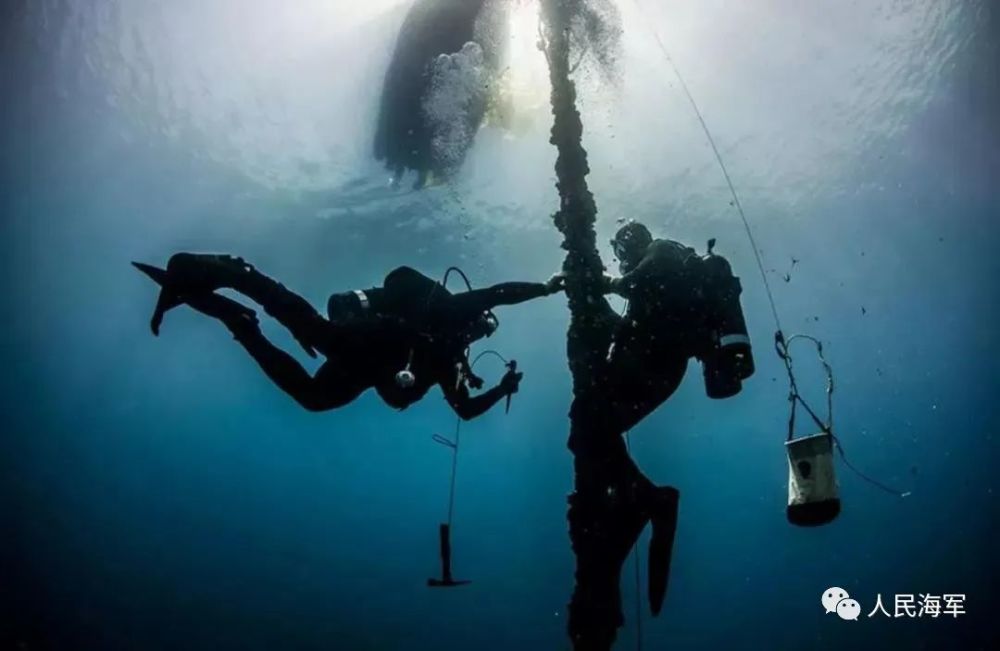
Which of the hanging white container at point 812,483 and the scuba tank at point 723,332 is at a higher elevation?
the scuba tank at point 723,332

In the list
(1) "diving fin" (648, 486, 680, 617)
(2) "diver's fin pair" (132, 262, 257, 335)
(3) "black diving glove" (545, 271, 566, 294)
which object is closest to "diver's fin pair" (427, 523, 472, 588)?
(1) "diving fin" (648, 486, 680, 617)

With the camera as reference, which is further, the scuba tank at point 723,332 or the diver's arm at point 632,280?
the diver's arm at point 632,280

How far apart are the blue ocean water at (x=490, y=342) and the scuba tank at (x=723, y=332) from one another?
7.18 metres

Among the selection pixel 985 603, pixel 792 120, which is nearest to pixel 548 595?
pixel 985 603

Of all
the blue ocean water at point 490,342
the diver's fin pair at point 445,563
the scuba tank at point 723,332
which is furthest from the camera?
the blue ocean water at point 490,342

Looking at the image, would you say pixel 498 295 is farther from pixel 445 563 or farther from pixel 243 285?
pixel 445 563

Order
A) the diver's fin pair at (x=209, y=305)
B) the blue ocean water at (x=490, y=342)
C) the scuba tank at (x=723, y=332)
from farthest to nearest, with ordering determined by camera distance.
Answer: the blue ocean water at (x=490, y=342)
the diver's fin pair at (x=209, y=305)
the scuba tank at (x=723, y=332)

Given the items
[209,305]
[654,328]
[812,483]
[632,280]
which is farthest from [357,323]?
[812,483]

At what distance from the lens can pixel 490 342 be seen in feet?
122

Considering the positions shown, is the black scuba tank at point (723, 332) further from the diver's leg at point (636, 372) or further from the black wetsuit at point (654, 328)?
the diver's leg at point (636, 372)

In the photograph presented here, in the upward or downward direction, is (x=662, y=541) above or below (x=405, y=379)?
below

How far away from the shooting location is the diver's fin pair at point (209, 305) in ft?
17.5

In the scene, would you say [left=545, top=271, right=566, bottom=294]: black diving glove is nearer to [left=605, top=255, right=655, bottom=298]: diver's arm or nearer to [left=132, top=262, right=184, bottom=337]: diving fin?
[left=605, top=255, right=655, bottom=298]: diver's arm

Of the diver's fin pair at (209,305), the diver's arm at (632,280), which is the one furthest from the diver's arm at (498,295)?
the diver's fin pair at (209,305)
